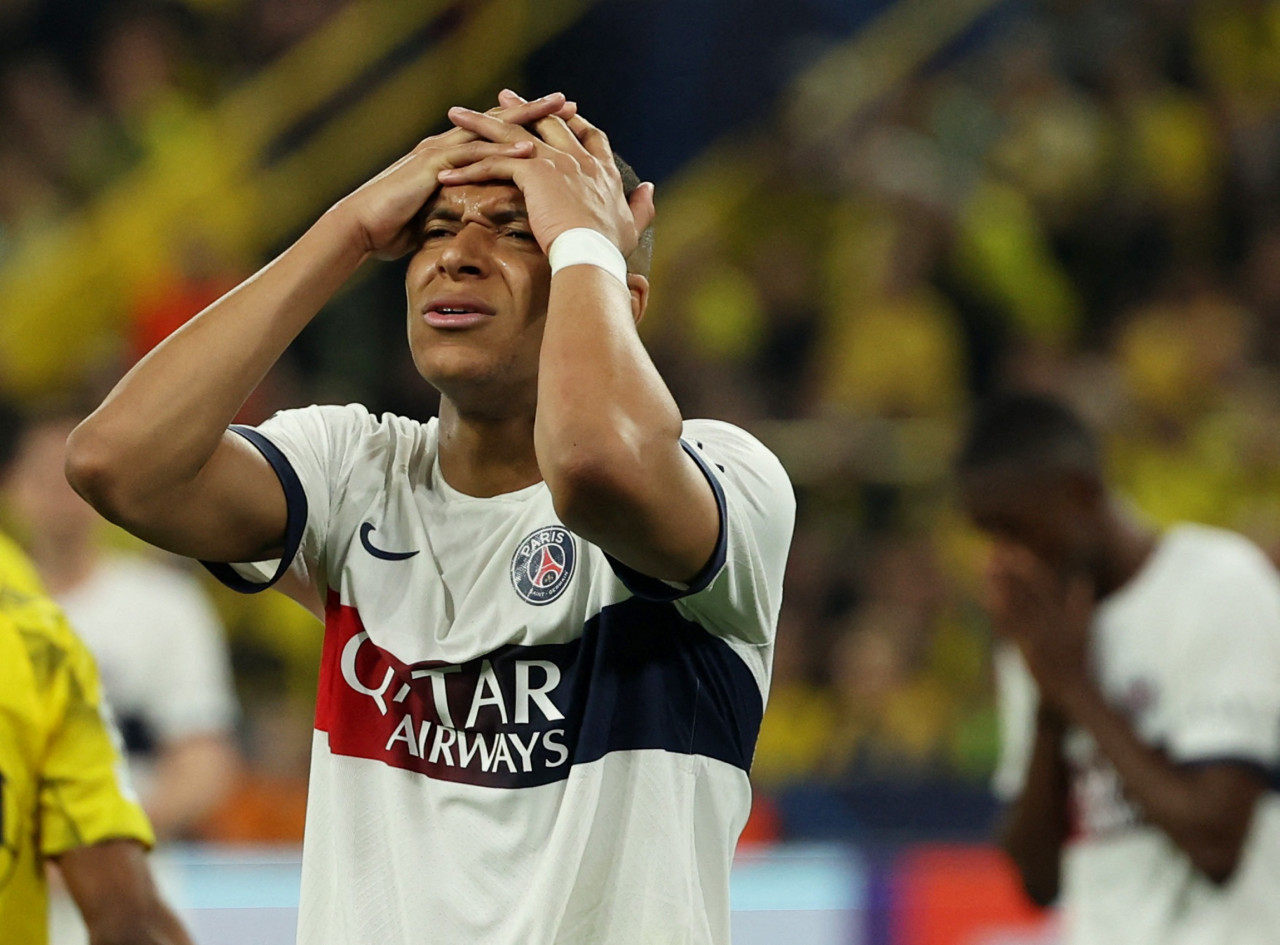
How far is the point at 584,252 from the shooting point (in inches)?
104

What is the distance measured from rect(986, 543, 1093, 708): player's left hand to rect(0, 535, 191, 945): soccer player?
→ 225cm

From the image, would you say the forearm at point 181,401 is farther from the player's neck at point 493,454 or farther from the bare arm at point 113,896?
the bare arm at point 113,896

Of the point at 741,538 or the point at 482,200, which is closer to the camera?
the point at 741,538

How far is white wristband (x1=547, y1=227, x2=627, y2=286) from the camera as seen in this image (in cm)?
263

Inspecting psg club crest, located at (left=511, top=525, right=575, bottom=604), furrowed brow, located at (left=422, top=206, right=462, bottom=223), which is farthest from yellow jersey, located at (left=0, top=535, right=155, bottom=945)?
furrowed brow, located at (left=422, top=206, right=462, bottom=223)

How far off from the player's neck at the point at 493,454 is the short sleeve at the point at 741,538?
27 cm

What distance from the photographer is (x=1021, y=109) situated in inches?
418

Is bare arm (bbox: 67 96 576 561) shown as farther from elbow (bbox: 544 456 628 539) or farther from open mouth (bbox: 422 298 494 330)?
elbow (bbox: 544 456 628 539)

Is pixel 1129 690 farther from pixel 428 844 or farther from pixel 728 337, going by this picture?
pixel 728 337

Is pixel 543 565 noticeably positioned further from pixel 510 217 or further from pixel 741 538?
pixel 510 217

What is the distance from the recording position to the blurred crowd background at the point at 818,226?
28.3ft

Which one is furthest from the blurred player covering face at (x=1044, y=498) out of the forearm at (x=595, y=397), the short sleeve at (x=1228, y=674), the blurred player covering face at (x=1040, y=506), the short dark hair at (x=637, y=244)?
the forearm at (x=595, y=397)

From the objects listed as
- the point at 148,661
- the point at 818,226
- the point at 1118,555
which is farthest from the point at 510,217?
the point at 818,226

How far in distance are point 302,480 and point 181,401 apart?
11.3 inches
